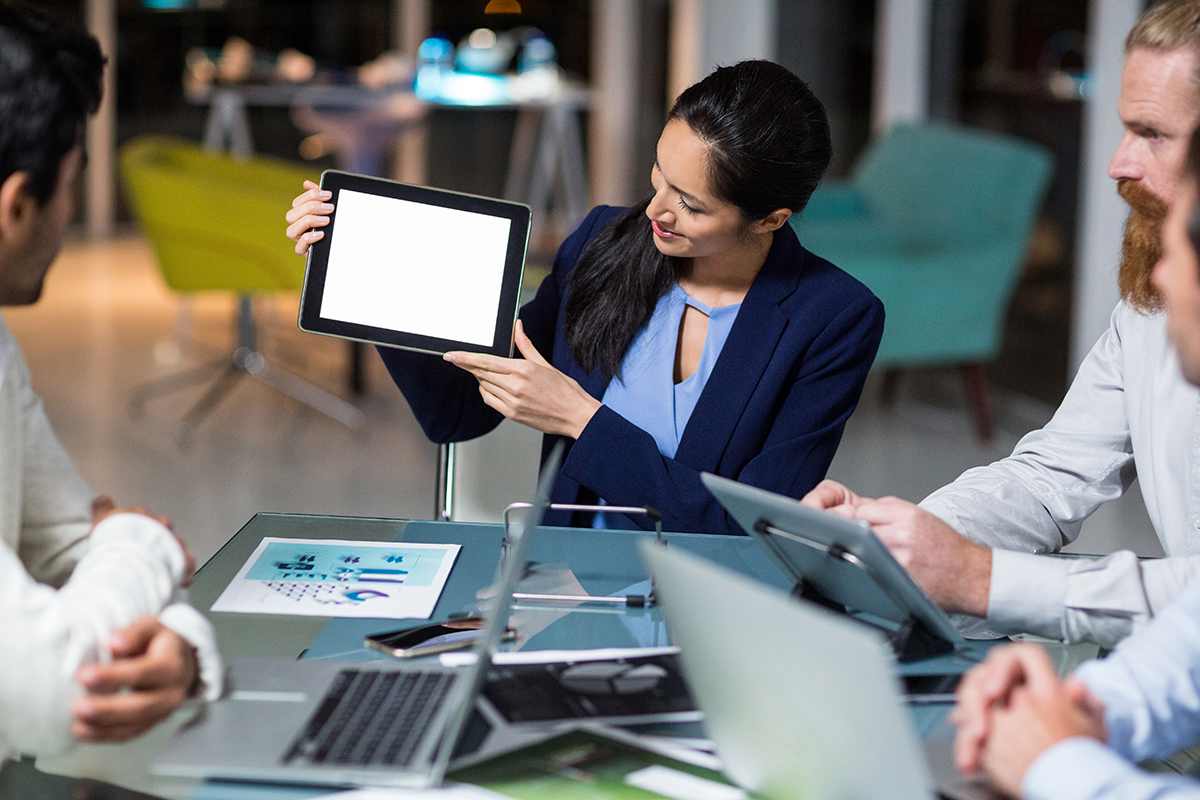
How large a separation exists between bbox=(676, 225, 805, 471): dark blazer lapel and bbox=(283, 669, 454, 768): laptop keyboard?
732 millimetres

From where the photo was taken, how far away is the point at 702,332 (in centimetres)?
189

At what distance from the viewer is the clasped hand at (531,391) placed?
5.42ft

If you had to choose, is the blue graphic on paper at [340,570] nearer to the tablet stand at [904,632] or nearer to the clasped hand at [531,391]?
the clasped hand at [531,391]

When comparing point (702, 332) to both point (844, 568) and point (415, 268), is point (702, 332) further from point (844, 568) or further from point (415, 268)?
point (844, 568)

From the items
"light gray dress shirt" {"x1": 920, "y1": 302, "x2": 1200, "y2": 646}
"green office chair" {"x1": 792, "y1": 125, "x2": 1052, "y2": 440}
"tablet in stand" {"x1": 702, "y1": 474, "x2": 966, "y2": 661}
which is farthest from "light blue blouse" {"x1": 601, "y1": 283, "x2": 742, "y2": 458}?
"green office chair" {"x1": 792, "y1": 125, "x2": 1052, "y2": 440}

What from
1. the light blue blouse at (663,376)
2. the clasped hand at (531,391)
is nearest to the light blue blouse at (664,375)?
the light blue blouse at (663,376)

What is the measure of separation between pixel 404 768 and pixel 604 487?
0.80 m

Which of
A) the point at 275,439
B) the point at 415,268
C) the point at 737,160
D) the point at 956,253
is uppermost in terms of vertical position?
the point at 737,160

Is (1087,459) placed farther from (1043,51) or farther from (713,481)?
(1043,51)

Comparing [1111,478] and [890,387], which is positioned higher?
[1111,478]

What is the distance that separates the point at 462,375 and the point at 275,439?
2.63 m

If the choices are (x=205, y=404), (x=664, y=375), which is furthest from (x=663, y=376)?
(x=205, y=404)

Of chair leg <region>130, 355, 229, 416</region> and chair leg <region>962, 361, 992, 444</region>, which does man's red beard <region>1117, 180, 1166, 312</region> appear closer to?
chair leg <region>962, 361, 992, 444</region>

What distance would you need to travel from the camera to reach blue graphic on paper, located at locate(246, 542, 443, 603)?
1405 mm
